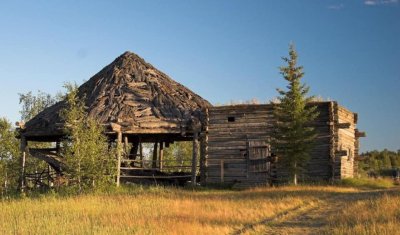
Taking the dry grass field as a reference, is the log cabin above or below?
above

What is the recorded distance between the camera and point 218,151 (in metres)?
26.6

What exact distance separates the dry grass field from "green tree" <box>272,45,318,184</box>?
619 centimetres

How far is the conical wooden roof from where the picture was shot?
84.6ft

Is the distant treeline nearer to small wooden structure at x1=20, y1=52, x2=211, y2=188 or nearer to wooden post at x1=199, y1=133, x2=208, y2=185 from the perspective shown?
wooden post at x1=199, y1=133, x2=208, y2=185

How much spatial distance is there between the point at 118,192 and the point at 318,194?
9.01 meters

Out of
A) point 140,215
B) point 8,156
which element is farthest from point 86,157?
point 8,156

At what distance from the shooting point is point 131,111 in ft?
85.7

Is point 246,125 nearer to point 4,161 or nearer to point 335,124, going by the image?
point 335,124

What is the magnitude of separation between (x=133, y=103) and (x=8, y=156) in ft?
51.8

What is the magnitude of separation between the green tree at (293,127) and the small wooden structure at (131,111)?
4454mm

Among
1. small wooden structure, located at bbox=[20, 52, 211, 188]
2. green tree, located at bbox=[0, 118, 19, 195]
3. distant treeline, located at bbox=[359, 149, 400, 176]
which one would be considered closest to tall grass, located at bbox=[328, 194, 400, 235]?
small wooden structure, located at bbox=[20, 52, 211, 188]

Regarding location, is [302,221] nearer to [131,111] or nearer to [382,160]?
[131,111]

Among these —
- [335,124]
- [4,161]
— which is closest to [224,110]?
[335,124]

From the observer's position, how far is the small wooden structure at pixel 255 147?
2544cm
